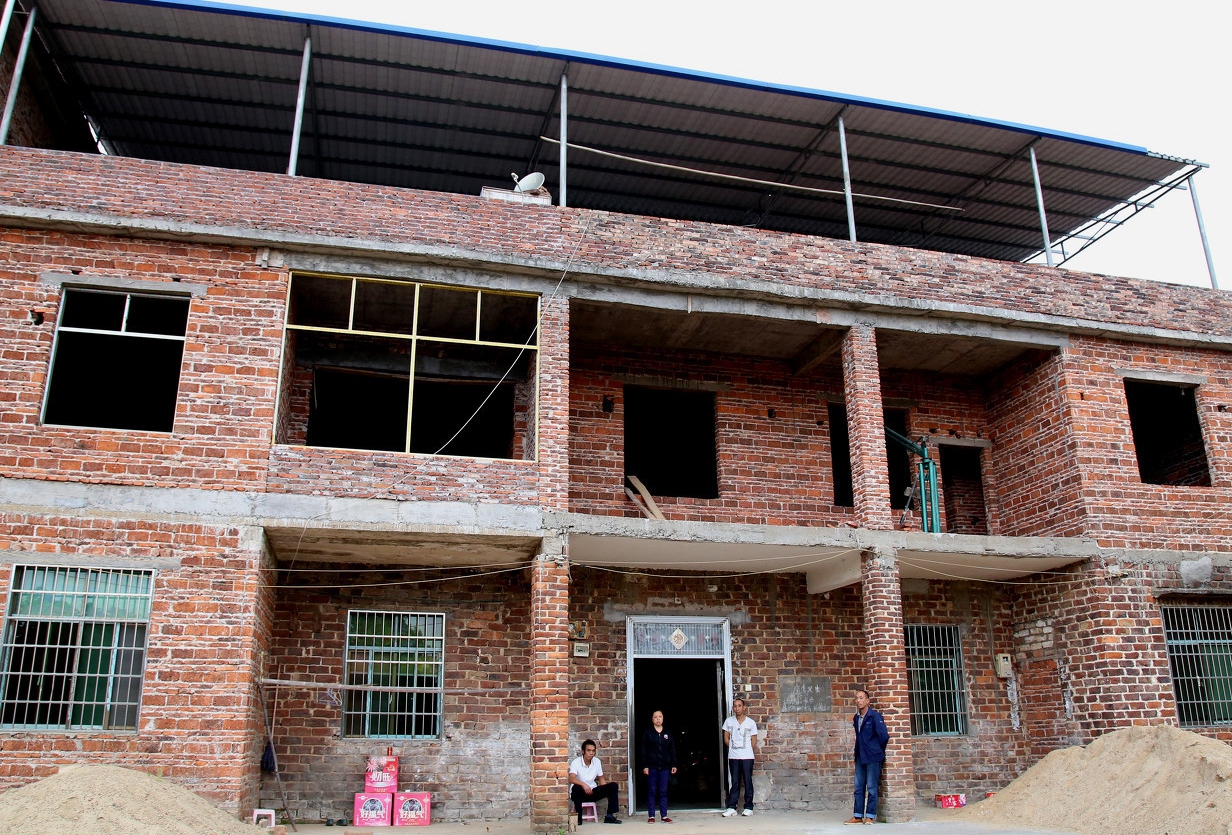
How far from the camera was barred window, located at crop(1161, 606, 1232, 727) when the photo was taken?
44.3ft

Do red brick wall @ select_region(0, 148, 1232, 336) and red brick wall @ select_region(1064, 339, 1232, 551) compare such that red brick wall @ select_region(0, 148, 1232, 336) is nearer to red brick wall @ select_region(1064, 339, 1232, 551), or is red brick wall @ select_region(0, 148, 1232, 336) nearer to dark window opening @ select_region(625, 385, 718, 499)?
red brick wall @ select_region(1064, 339, 1232, 551)

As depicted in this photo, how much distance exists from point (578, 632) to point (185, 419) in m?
5.50

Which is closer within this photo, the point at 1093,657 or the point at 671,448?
the point at 1093,657

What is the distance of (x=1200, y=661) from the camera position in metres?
13.7

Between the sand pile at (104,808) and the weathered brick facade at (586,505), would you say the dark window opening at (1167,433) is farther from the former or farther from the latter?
the sand pile at (104,808)

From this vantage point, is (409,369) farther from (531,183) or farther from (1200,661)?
(1200,661)

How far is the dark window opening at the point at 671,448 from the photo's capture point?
15.0 m

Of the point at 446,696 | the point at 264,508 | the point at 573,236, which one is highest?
the point at 573,236

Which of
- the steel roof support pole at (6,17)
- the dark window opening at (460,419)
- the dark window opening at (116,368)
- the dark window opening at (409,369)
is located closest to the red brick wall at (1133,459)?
the dark window opening at (409,369)

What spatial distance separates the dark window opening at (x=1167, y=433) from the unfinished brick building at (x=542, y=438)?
0.09 meters

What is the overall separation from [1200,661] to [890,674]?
17.1 ft

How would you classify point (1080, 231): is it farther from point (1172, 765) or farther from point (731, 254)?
point (1172, 765)

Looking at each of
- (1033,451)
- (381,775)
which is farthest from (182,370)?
(1033,451)

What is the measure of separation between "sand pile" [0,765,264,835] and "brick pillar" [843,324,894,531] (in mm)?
8056
